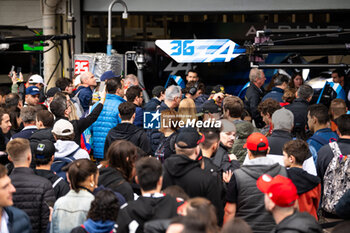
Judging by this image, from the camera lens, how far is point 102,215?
403 centimetres

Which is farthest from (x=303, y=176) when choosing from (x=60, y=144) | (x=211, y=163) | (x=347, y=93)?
(x=347, y=93)

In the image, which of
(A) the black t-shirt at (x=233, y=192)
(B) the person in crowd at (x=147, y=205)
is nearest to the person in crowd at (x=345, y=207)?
(A) the black t-shirt at (x=233, y=192)

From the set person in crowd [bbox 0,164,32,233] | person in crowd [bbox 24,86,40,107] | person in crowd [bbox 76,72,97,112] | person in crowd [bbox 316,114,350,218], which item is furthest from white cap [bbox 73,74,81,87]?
person in crowd [bbox 0,164,32,233]

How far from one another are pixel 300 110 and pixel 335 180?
7.16 feet

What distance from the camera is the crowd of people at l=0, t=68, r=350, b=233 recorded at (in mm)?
4066

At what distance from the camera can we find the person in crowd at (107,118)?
7910 millimetres

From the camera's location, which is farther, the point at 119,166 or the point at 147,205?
the point at 119,166

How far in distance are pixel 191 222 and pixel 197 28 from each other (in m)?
10.2

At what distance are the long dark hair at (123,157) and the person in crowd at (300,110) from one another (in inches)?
137

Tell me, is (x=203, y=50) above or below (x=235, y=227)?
above

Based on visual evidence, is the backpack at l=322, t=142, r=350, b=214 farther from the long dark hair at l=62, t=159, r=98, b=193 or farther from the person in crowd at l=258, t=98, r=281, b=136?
the long dark hair at l=62, t=159, r=98, b=193


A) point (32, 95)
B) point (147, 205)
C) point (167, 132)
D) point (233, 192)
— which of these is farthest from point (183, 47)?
point (32, 95)

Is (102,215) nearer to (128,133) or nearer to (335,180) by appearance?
(128,133)

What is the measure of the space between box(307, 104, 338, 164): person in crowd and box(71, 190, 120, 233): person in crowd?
3.56 meters
